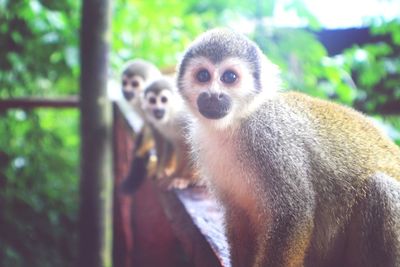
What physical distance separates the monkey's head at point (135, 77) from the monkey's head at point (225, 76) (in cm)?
260

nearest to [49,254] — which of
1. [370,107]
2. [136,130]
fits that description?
[136,130]

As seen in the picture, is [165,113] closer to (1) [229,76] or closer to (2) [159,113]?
(2) [159,113]

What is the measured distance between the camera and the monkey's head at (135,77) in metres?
4.65

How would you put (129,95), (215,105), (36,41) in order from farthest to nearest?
(129,95)
(36,41)
(215,105)

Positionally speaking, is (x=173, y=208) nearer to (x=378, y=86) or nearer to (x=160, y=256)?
(x=160, y=256)

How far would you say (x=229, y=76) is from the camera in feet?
6.63

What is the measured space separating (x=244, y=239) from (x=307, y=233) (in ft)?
1.07

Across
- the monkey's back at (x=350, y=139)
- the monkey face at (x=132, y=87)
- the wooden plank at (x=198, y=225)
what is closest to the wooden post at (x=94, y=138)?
the wooden plank at (x=198, y=225)

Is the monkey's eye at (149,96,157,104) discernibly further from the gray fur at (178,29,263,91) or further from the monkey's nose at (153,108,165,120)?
the gray fur at (178,29,263,91)

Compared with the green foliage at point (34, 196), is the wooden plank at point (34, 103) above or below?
above

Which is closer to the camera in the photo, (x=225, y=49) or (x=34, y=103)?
(x=225, y=49)

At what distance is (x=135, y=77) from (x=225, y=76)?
2773 mm

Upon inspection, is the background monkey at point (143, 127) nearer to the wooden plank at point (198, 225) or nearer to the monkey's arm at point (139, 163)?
the monkey's arm at point (139, 163)

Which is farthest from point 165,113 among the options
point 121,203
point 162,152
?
point 121,203
